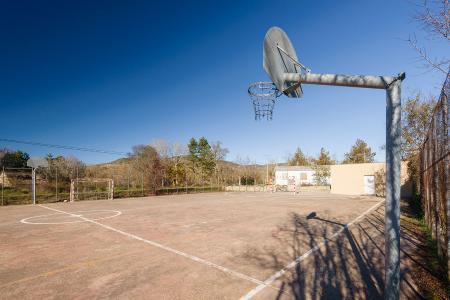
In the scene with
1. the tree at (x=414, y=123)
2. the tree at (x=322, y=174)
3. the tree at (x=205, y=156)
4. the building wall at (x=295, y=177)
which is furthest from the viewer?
the building wall at (x=295, y=177)

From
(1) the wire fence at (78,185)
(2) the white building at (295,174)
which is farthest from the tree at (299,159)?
(1) the wire fence at (78,185)

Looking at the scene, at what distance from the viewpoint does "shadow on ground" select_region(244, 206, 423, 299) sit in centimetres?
436

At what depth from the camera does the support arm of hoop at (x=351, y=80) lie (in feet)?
10.5

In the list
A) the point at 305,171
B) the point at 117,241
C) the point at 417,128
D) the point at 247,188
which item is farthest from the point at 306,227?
the point at 305,171

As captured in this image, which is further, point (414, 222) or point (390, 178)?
point (414, 222)

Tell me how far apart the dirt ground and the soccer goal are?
1209cm

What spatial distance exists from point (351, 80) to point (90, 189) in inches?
992

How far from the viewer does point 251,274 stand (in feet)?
16.6

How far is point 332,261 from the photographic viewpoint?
586 centimetres

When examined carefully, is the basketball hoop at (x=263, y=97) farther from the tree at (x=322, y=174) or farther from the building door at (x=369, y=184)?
the tree at (x=322, y=174)

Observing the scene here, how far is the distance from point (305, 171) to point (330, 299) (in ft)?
186

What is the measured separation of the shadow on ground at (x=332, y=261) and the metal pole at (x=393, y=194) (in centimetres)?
139

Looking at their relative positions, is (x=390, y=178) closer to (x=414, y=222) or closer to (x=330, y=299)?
(x=330, y=299)

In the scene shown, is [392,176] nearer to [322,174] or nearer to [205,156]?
[205,156]
